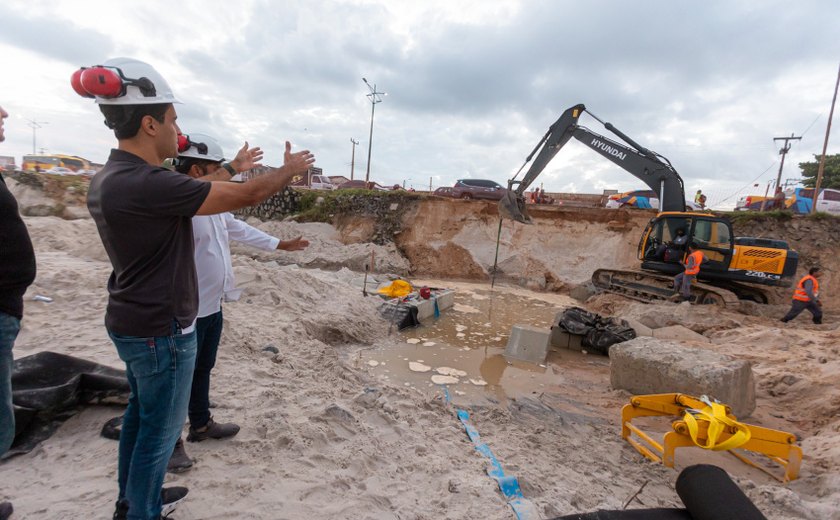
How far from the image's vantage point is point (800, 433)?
13.4ft

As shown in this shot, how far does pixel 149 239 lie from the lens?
4.89ft

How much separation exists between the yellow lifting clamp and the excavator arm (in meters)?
7.07

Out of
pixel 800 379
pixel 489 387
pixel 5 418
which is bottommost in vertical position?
pixel 489 387

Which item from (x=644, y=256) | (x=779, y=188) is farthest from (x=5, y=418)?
(x=779, y=188)

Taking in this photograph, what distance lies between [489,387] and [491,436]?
1762mm

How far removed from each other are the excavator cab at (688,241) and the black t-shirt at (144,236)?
11.0m

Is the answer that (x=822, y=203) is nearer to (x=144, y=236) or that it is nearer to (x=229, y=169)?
(x=229, y=169)

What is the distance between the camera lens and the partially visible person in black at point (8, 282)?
164 cm

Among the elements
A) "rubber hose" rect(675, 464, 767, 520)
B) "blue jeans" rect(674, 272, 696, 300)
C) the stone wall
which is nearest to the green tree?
"blue jeans" rect(674, 272, 696, 300)

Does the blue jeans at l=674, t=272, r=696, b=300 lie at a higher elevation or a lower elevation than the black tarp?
higher

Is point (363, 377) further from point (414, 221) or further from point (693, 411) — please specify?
point (414, 221)

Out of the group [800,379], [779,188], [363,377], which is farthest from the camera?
[779,188]

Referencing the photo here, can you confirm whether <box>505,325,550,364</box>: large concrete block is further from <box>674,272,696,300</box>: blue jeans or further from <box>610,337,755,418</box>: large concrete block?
<box>674,272,696,300</box>: blue jeans

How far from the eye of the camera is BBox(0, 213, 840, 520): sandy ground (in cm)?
217
